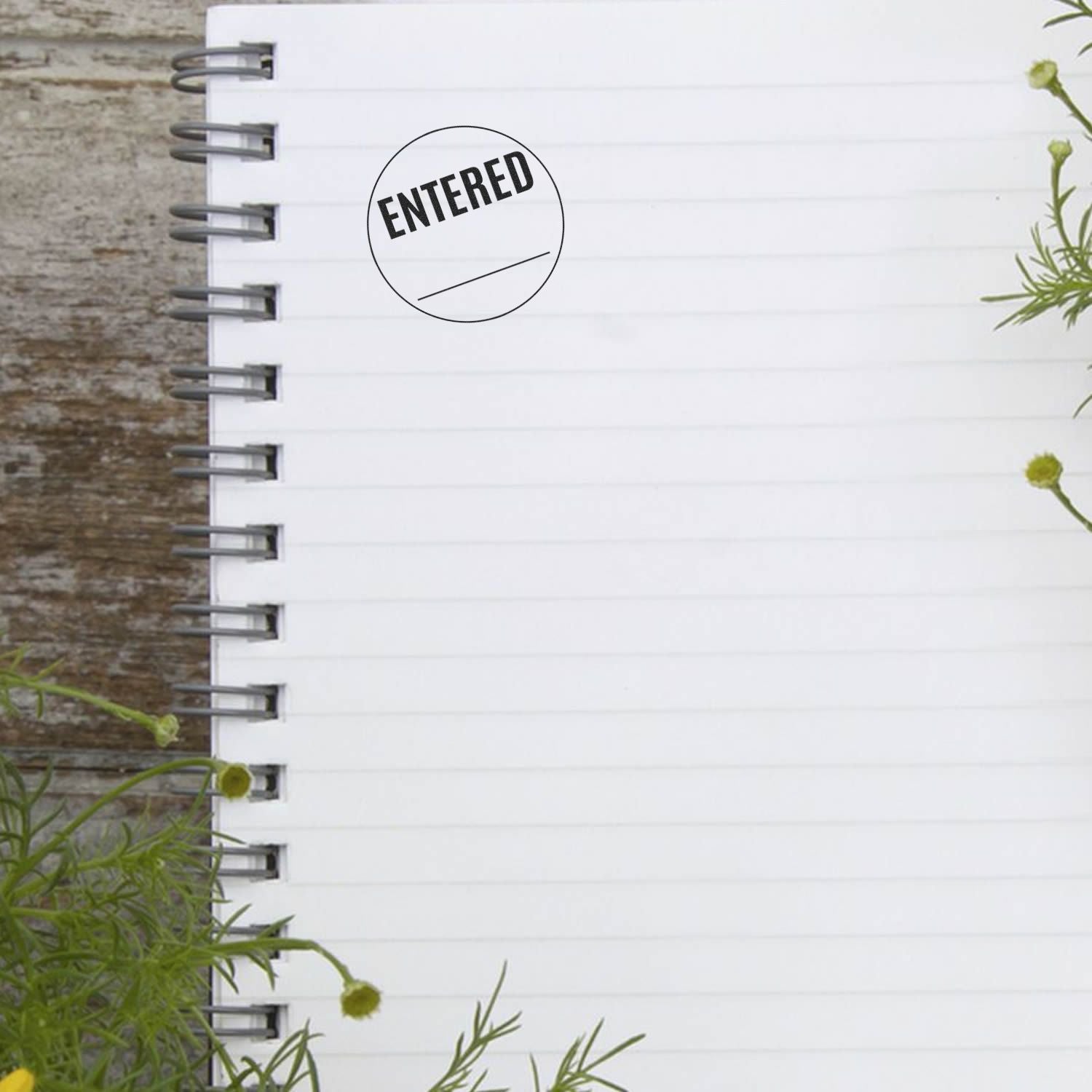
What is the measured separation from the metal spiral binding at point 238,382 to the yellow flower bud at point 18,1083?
212 mm

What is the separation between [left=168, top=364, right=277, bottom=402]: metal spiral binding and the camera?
40cm

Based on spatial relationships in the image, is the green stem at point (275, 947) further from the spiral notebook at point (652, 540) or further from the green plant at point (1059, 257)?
the green plant at point (1059, 257)

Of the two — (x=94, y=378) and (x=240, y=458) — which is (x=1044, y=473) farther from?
(x=94, y=378)

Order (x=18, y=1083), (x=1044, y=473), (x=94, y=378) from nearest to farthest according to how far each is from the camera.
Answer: (x=18, y=1083), (x=1044, y=473), (x=94, y=378)

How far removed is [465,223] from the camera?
406 millimetres

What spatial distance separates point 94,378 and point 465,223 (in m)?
0.17

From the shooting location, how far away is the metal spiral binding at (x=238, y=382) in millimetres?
396

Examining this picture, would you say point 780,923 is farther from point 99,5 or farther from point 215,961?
point 99,5

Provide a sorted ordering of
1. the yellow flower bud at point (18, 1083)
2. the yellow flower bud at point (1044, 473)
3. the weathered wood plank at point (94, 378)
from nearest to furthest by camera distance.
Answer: the yellow flower bud at point (18, 1083) < the yellow flower bud at point (1044, 473) < the weathered wood plank at point (94, 378)

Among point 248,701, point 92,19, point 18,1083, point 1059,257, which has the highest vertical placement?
point 92,19

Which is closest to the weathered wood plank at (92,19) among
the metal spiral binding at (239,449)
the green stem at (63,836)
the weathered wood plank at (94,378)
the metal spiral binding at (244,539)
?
the weathered wood plank at (94,378)

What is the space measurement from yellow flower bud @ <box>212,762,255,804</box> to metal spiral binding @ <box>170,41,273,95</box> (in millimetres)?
219
